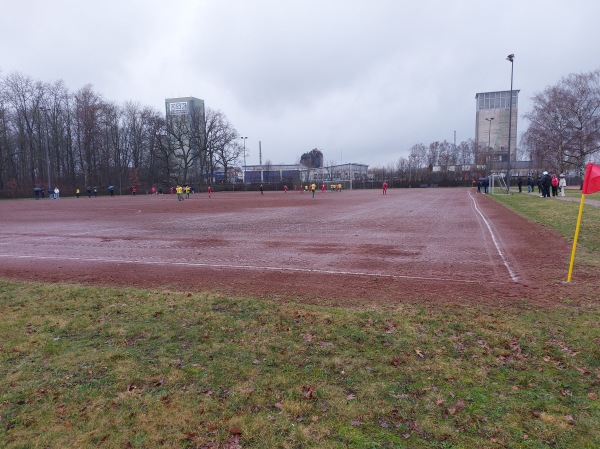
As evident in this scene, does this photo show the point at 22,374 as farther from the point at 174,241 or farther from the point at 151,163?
the point at 151,163

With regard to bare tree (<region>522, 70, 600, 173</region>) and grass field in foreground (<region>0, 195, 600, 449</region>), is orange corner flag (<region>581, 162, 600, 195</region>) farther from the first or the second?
bare tree (<region>522, 70, 600, 173</region>)

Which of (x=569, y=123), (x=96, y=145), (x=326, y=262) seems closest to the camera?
(x=326, y=262)

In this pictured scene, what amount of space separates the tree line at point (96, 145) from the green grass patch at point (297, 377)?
61.9 metres

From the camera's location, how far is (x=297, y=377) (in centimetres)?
407

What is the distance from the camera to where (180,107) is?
10431 cm

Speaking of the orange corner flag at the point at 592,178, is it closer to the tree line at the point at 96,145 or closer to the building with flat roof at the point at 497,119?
the tree line at the point at 96,145

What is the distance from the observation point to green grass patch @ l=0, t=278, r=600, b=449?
3.21 meters

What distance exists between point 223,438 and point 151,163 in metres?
90.4

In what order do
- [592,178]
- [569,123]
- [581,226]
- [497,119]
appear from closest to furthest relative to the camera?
[592,178], [581,226], [569,123], [497,119]

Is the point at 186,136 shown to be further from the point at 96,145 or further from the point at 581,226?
the point at 581,226

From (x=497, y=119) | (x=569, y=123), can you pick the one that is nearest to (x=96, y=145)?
(x=569, y=123)

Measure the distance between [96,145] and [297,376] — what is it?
8214 cm

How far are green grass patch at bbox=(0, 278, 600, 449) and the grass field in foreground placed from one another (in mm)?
15

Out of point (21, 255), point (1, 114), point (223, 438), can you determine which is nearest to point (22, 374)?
point (223, 438)
